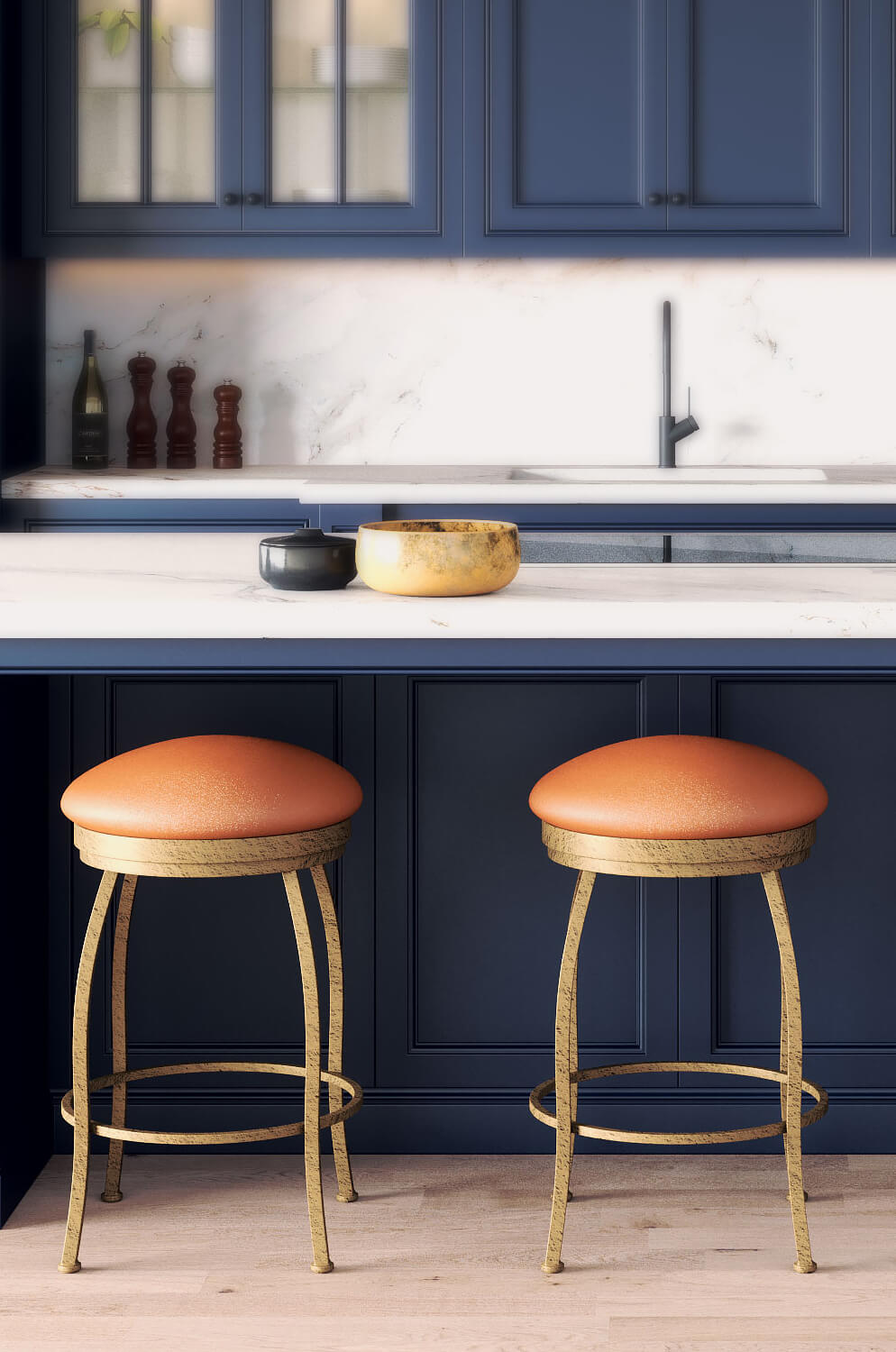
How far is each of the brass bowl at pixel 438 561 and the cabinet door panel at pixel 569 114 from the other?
1.78 metres

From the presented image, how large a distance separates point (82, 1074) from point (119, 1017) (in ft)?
0.94

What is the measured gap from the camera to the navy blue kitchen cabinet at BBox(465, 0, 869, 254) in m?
3.31

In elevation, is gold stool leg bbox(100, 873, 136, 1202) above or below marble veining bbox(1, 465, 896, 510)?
below

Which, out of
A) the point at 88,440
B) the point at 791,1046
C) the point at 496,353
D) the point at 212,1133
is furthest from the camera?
the point at 496,353

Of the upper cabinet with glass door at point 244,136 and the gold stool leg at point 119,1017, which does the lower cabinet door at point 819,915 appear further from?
the upper cabinet with glass door at point 244,136

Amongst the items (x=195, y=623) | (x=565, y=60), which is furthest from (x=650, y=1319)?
(x=565, y=60)

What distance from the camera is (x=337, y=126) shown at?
11.1 ft

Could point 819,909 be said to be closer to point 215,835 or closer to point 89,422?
point 215,835

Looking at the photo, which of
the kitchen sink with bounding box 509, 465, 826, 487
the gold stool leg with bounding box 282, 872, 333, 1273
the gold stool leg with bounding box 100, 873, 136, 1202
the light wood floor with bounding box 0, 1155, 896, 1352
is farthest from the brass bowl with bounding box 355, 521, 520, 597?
the kitchen sink with bounding box 509, 465, 826, 487

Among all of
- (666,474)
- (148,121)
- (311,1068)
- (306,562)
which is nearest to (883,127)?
(666,474)

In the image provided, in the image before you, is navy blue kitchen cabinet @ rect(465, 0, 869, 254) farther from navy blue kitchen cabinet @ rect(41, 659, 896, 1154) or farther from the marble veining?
navy blue kitchen cabinet @ rect(41, 659, 896, 1154)

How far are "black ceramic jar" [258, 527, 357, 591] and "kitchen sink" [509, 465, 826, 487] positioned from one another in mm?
1326

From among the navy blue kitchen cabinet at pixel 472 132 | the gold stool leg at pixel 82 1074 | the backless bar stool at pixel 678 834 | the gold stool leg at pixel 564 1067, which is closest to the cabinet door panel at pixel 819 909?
the backless bar stool at pixel 678 834

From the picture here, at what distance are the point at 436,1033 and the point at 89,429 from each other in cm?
179
